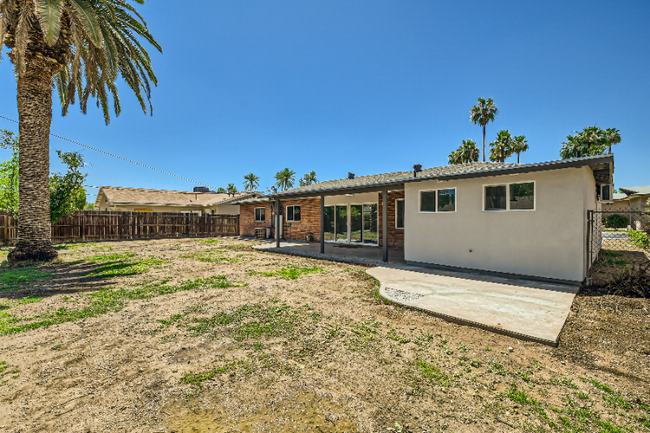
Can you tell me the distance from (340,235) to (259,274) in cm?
793

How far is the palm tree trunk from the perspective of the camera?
8906mm

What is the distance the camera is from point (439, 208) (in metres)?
8.50

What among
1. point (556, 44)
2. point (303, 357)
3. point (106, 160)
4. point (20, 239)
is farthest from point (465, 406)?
point (106, 160)

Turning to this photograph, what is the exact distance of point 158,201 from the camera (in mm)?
24688

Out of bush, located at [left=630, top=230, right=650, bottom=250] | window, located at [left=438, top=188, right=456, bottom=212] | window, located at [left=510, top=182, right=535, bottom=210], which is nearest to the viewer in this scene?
bush, located at [left=630, top=230, right=650, bottom=250]

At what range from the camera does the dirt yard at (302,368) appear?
2162 millimetres

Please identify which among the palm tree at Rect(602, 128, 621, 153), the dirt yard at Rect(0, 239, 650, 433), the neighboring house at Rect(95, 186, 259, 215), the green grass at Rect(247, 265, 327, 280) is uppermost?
the palm tree at Rect(602, 128, 621, 153)

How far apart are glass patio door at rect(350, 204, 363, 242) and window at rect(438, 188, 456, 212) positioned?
18.8 feet

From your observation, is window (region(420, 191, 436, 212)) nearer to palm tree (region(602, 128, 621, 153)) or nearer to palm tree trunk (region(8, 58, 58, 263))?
palm tree trunk (region(8, 58, 58, 263))

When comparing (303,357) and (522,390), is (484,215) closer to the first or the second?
(522,390)

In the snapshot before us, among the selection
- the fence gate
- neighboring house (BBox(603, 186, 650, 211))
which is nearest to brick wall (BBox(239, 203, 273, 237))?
the fence gate

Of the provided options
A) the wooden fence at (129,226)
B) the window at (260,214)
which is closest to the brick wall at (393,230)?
the window at (260,214)

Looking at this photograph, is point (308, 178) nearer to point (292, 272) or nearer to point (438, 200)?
point (438, 200)

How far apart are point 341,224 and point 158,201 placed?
63.2 ft
